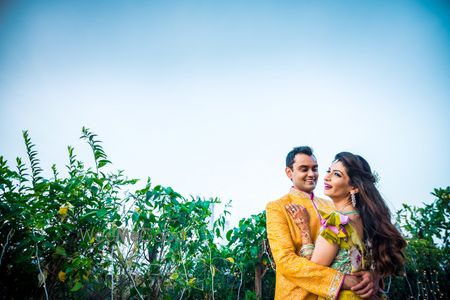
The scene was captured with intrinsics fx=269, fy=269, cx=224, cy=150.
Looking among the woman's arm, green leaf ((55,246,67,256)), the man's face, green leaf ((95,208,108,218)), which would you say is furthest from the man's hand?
green leaf ((55,246,67,256))

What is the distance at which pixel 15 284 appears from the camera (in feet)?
5.26

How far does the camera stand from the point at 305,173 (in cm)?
219

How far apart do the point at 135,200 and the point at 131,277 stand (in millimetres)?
520

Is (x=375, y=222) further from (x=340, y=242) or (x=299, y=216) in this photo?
(x=299, y=216)

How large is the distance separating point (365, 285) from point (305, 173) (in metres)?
0.90

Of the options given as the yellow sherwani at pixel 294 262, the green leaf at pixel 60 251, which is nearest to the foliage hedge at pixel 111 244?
the green leaf at pixel 60 251

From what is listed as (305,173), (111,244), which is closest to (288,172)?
(305,173)

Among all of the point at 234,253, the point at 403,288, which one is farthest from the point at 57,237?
the point at 403,288

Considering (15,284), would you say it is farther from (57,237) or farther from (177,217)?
(177,217)

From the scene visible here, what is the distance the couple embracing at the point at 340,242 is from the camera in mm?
1532

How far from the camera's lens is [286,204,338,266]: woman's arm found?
1.56 metres

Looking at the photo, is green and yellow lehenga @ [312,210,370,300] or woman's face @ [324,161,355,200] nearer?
green and yellow lehenga @ [312,210,370,300]

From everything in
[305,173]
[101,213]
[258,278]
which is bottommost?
[258,278]

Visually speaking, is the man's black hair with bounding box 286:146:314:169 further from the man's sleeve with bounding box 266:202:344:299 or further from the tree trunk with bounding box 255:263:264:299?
the tree trunk with bounding box 255:263:264:299
